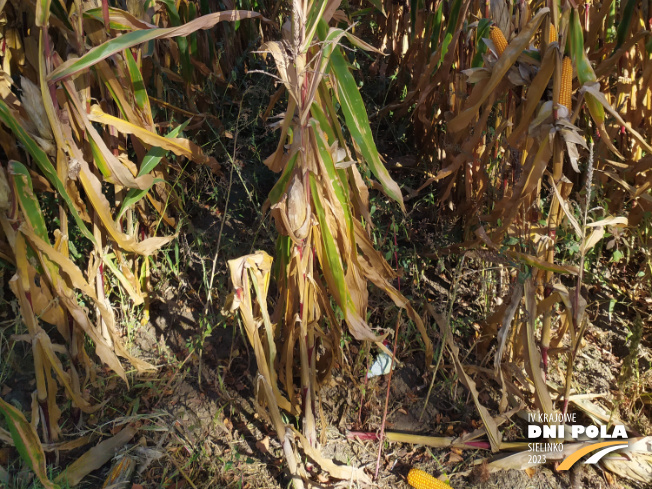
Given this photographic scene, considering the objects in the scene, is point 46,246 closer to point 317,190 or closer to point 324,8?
point 317,190

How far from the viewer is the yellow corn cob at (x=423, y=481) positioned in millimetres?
1348

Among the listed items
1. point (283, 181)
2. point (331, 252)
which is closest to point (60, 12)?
point (283, 181)

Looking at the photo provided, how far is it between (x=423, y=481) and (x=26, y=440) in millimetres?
1026

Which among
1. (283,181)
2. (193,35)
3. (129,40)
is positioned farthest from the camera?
(193,35)

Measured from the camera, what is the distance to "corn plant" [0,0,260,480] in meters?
1.20

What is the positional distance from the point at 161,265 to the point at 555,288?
4.16ft

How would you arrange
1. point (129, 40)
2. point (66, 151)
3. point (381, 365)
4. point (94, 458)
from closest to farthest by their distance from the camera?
point (129, 40) → point (66, 151) → point (94, 458) → point (381, 365)

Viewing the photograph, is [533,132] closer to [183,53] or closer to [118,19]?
[118,19]

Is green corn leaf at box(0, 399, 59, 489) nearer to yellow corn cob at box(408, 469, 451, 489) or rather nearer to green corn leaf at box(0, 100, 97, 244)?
green corn leaf at box(0, 100, 97, 244)

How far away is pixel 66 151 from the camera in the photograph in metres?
1.28

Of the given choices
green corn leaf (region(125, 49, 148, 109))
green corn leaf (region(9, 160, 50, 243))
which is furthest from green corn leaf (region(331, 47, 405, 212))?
green corn leaf (region(9, 160, 50, 243))

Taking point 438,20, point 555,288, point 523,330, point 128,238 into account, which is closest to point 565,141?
point 555,288

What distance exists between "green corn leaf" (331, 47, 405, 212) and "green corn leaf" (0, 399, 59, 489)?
1057 mm

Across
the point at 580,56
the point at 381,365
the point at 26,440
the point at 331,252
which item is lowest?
the point at 381,365
